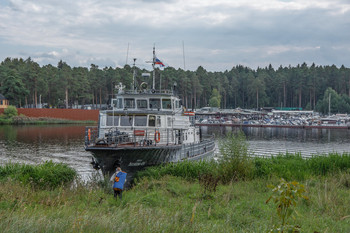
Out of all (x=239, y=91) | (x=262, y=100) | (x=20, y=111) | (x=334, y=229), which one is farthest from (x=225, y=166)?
(x=239, y=91)

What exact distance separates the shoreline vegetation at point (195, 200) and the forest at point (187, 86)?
256 ft

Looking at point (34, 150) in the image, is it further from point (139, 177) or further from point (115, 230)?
point (115, 230)

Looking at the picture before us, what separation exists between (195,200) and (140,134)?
987 cm

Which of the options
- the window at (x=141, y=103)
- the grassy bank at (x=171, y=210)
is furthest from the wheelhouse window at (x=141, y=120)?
the grassy bank at (x=171, y=210)

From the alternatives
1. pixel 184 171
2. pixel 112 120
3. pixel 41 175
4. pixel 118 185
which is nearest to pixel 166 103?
pixel 112 120

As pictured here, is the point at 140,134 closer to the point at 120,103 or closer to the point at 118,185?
the point at 120,103

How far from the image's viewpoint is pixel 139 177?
19.1 m

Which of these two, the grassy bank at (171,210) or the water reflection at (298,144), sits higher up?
the grassy bank at (171,210)

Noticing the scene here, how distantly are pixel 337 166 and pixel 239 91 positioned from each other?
148m

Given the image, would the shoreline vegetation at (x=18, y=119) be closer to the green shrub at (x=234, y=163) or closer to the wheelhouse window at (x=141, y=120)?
the wheelhouse window at (x=141, y=120)

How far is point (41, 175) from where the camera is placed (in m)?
17.0

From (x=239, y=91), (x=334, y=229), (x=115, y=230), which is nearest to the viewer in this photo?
(x=115, y=230)

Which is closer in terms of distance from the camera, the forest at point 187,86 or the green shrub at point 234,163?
the green shrub at point 234,163

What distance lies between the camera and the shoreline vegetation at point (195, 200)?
748 cm
